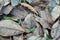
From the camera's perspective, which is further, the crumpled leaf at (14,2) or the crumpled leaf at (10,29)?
the crumpled leaf at (14,2)

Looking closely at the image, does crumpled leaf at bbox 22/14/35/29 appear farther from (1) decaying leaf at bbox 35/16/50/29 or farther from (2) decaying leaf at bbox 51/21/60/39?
(2) decaying leaf at bbox 51/21/60/39

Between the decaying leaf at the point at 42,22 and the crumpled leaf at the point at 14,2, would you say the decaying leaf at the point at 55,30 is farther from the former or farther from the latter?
the crumpled leaf at the point at 14,2

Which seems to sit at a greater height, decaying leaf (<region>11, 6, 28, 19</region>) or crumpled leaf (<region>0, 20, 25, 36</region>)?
decaying leaf (<region>11, 6, 28, 19</region>)

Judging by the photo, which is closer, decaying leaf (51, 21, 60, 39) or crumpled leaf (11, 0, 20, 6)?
decaying leaf (51, 21, 60, 39)

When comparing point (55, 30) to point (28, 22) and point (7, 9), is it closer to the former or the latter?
point (28, 22)

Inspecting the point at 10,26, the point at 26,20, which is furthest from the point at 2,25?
the point at 26,20

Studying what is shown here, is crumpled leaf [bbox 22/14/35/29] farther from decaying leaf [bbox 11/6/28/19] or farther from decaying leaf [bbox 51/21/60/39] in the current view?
decaying leaf [bbox 51/21/60/39]

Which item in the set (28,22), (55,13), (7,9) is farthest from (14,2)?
(55,13)

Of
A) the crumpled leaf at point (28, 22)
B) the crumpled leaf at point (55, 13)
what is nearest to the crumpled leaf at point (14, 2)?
the crumpled leaf at point (28, 22)

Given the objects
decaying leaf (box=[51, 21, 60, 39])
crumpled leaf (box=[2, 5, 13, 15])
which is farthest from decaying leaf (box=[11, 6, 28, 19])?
decaying leaf (box=[51, 21, 60, 39])

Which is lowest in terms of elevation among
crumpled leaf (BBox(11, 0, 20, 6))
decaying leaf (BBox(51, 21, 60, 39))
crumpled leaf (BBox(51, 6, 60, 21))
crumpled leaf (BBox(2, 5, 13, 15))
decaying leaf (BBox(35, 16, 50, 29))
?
decaying leaf (BBox(51, 21, 60, 39))

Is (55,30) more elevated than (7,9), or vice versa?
(7,9)
